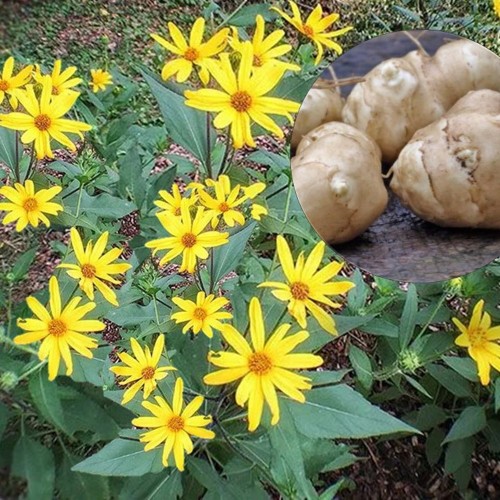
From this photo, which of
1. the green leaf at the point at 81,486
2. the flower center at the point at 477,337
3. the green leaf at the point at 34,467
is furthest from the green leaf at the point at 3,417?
the flower center at the point at 477,337

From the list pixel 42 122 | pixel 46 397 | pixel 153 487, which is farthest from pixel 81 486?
pixel 42 122

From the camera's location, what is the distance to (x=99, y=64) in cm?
230

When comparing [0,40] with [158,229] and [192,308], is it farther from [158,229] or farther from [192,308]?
[192,308]

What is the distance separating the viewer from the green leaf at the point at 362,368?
116cm

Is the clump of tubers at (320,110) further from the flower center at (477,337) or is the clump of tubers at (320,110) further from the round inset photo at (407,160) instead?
the flower center at (477,337)

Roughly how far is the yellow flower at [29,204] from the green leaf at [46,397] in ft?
0.71

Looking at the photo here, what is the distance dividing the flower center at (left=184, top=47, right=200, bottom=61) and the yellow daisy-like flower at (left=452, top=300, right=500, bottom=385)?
49cm

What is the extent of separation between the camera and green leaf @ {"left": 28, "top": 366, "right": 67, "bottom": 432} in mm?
859

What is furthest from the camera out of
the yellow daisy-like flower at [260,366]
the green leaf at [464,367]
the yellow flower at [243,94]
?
the green leaf at [464,367]

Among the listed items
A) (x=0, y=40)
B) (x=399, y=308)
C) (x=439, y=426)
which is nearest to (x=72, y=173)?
(x=399, y=308)

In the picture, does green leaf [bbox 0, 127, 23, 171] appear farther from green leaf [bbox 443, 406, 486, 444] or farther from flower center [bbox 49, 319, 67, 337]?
green leaf [bbox 443, 406, 486, 444]

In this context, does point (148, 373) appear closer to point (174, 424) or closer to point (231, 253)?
point (174, 424)

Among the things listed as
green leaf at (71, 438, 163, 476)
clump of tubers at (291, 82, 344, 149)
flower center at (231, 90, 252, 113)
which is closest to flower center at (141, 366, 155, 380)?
green leaf at (71, 438, 163, 476)

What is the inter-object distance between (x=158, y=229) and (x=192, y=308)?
259 mm
